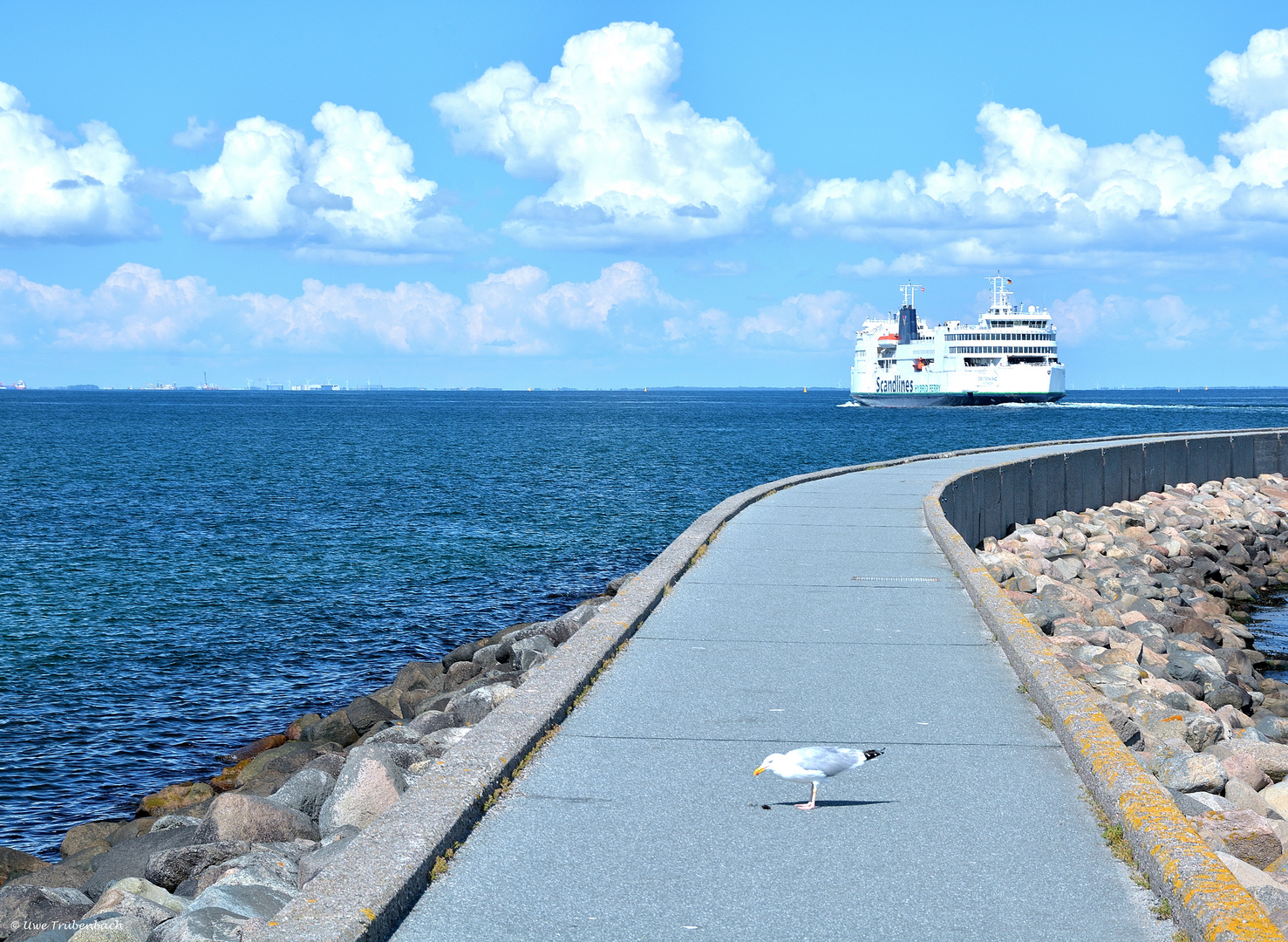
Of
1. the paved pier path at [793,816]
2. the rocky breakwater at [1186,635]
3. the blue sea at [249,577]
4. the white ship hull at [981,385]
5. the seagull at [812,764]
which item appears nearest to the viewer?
the paved pier path at [793,816]

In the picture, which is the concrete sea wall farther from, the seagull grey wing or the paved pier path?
the seagull grey wing

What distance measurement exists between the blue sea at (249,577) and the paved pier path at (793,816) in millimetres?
5677

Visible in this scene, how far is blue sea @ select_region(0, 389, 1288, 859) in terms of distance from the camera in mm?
11812

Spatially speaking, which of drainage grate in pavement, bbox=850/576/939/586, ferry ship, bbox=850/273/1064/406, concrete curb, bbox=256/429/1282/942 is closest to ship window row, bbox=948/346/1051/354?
ferry ship, bbox=850/273/1064/406

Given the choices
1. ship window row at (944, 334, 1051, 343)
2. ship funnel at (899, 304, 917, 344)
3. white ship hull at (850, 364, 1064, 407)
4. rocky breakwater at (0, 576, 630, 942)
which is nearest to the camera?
rocky breakwater at (0, 576, 630, 942)

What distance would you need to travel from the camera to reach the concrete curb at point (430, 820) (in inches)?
142

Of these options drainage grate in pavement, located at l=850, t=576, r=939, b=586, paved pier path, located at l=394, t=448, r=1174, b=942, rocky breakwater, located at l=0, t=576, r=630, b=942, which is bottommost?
rocky breakwater, located at l=0, t=576, r=630, b=942

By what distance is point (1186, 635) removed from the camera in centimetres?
1234

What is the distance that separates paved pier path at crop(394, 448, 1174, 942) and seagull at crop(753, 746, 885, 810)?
11 cm

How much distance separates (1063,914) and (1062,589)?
29.4ft

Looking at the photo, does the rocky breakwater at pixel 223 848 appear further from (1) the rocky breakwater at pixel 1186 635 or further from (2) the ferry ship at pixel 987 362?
(2) the ferry ship at pixel 987 362

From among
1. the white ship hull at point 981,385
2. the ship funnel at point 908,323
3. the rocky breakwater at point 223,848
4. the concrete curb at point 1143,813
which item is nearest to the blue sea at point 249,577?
the rocky breakwater at point 223,848

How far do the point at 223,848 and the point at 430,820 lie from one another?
6.06 ft

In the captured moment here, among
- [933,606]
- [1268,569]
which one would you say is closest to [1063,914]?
[933,606]
